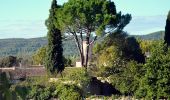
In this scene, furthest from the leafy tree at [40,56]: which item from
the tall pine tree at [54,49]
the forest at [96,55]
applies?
the tall pine tree at [54,49]

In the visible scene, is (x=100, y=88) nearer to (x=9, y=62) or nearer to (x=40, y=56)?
(x=40, y=56)

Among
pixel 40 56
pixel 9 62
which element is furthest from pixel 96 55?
pixel 9 62

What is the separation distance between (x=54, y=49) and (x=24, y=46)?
101 m

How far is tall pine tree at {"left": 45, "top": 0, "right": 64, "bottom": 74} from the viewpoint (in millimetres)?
35156

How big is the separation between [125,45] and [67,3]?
4.99 meters

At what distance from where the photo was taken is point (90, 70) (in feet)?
113

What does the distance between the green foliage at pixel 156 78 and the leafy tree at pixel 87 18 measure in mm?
8420

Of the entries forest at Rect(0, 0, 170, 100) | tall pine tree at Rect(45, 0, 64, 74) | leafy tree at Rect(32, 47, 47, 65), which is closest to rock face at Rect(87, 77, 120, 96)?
forest at Rect(0, 0, 170, 100)

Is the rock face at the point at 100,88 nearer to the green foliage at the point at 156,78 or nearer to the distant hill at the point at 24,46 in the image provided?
the green foliage at the point at 156,78

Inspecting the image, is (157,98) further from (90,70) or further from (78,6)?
(78,6)

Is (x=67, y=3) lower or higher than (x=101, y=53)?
higher

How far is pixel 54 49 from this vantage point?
35.5 m

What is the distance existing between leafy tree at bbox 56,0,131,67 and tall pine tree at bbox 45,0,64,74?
533mm

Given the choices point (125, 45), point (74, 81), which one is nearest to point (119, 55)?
point (125, 45)
